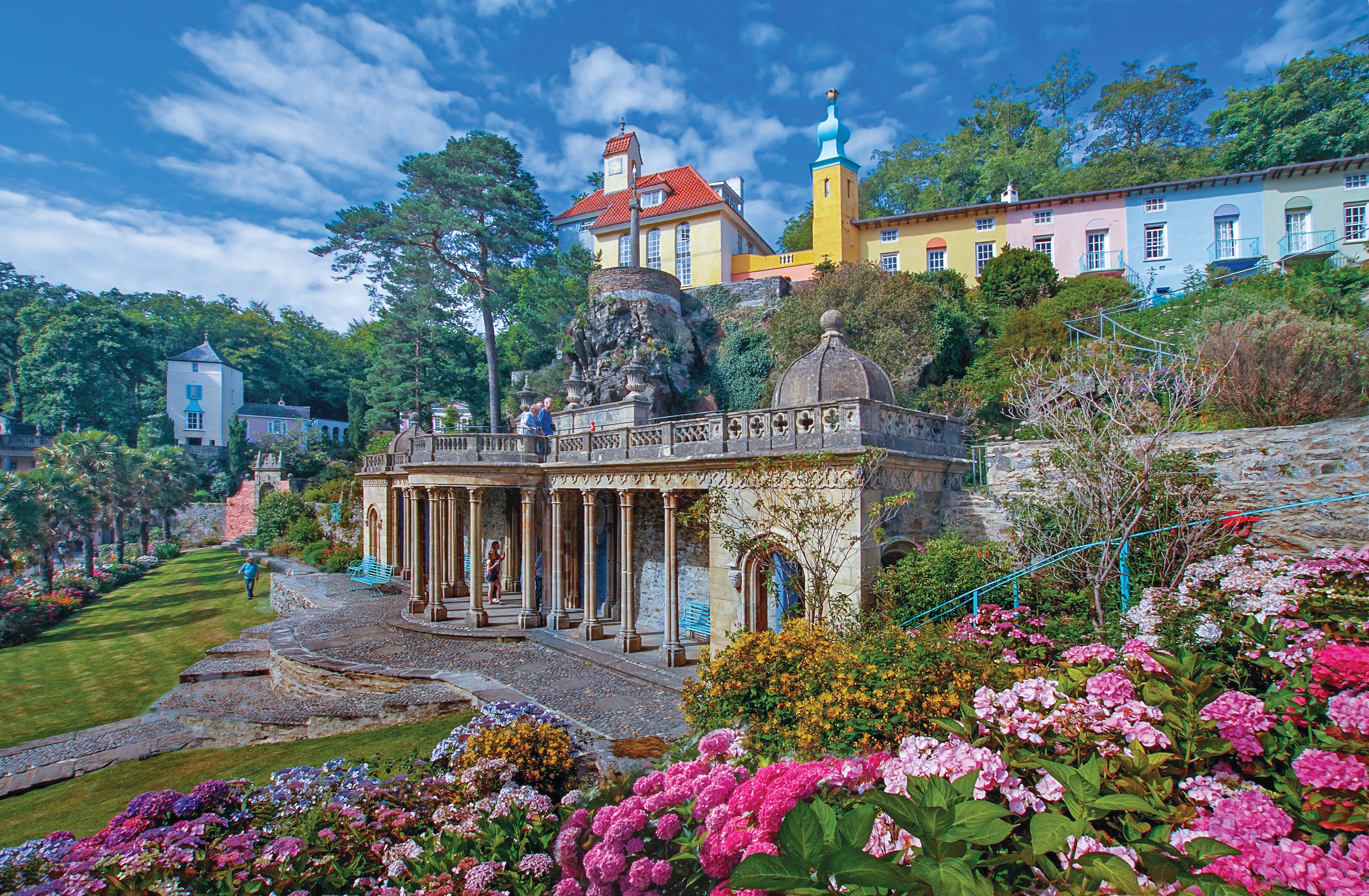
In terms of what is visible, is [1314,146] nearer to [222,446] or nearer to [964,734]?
[964,734]

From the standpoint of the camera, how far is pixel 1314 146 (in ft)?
96.0

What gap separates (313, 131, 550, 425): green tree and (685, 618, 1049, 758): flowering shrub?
25119 millimetres

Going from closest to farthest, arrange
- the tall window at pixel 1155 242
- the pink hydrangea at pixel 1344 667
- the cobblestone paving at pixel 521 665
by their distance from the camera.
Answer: the pink hydrangea at pixel 1344 667
the cobblestone paving at pixel 521 665
the tall window at pixel 1155 242

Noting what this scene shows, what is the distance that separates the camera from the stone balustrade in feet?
34.1

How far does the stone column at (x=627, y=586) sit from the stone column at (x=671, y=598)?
96 cm

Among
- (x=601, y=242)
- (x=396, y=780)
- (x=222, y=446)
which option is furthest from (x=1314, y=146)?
(x=222, y=446)

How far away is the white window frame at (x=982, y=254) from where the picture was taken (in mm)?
32438

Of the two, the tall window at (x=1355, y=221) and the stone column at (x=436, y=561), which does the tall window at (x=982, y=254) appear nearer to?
the tall window at (x=1355, y=221)

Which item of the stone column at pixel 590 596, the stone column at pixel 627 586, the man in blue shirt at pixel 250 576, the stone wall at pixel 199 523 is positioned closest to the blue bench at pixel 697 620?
the stone column at pixel 627 586

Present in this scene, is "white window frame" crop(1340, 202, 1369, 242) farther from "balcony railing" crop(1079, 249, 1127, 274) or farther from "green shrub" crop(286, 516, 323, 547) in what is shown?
"green shrub" crop(286, 516, 323, 547)

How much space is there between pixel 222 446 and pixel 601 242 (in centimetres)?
4613

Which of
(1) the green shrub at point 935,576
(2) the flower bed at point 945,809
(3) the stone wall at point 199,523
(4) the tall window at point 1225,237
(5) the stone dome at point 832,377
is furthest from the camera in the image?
(3) the stone wall at point 199,523

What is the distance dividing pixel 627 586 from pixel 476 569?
470cm

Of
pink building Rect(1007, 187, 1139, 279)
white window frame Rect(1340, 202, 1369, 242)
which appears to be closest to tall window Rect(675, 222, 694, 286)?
pink building Rect(1007, 187, 1139, 279)
